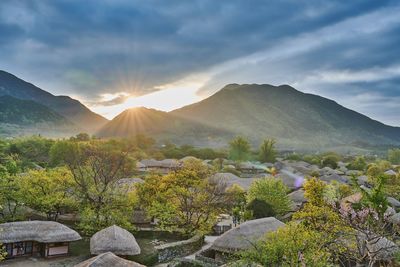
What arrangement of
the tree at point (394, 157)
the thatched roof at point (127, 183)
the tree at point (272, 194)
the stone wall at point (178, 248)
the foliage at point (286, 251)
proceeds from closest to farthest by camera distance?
the foliage at point (286, 251)
the stone wall at point (178, 248)
the thatched roof at point (127, 183)
the tree at point (272, 194)
the tree at point (394, 157)

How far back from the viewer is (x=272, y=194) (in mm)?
39312

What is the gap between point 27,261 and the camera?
85.2ft

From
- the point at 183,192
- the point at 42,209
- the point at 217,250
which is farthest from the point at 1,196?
the point at 217,250

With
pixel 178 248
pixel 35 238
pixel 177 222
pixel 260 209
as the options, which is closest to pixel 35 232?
pixel 35 238

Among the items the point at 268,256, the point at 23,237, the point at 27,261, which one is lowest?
the point at 27,261

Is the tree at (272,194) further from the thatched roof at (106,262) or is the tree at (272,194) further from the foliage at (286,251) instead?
the thatched roof at (106,262)

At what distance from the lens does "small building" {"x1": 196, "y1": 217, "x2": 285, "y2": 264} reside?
83.9 feet

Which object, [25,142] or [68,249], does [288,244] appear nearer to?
[68,249]

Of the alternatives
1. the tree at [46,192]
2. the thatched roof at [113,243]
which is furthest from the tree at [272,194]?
the tree at [46,192]

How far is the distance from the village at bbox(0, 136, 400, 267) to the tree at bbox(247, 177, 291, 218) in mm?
99

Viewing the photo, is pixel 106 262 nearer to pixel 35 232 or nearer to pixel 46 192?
pixel 35 232

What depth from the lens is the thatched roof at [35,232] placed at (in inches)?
999

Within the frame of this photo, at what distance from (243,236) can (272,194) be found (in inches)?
547

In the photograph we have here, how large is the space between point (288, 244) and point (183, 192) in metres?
16.3
